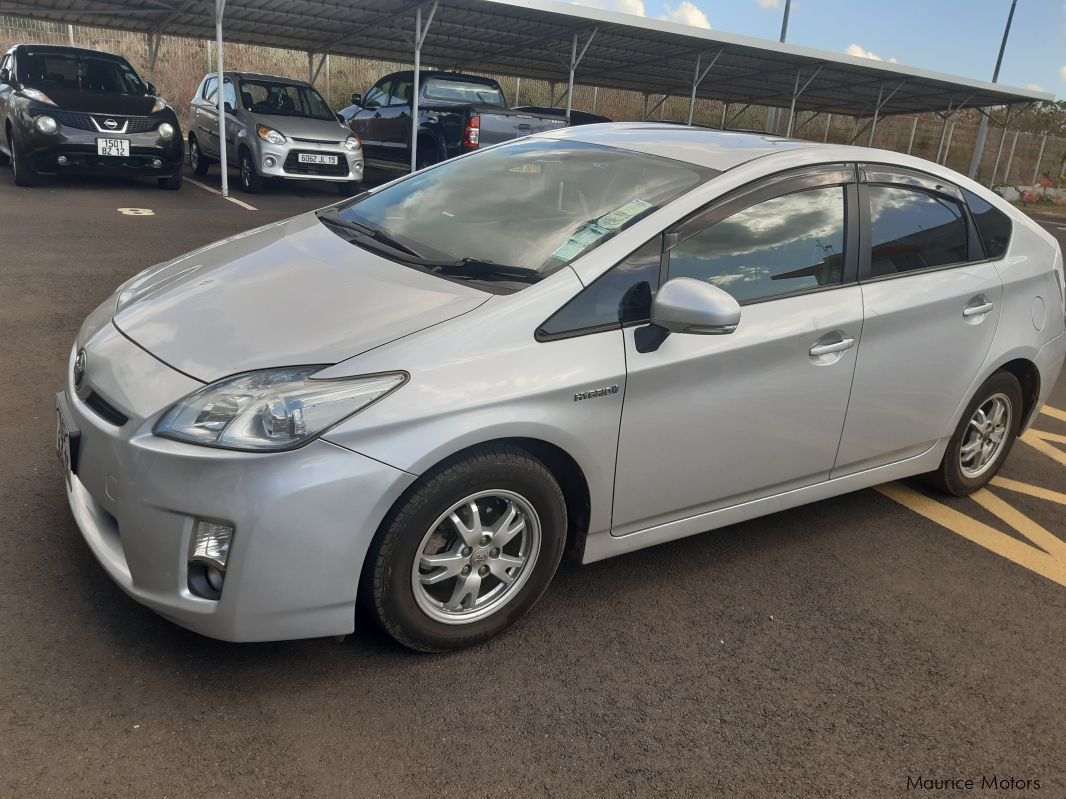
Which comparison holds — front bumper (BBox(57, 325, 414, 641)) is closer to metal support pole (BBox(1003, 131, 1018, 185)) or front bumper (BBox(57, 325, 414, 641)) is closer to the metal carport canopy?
the metal carport canopy

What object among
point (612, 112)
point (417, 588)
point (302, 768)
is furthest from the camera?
point (612, 112)

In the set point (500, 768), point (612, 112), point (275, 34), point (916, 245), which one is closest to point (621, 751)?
point (500, 768)

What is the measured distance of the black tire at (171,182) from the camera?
11.3 meters

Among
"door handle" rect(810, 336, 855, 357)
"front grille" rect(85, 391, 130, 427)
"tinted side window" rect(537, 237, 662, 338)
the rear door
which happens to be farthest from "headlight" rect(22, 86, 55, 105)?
"door handle" rect(810, 336, 855, 357)

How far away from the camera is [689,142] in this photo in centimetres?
347

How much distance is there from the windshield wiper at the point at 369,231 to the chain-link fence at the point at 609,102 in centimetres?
1815

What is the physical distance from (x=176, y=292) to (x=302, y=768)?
1599 mm

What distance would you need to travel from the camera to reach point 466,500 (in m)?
2.50

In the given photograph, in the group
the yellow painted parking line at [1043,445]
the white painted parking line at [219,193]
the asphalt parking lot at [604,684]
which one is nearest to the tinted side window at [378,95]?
the white painted parking line at [219,193]

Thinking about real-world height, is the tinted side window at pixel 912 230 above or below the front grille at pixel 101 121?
above

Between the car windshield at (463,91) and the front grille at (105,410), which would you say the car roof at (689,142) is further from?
the car windshield at (463,91)

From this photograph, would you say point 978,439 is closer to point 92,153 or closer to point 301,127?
point 92,153

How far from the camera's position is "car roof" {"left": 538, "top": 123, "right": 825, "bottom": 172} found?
323cm

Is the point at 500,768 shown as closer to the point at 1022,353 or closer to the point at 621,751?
the point at 621,751
